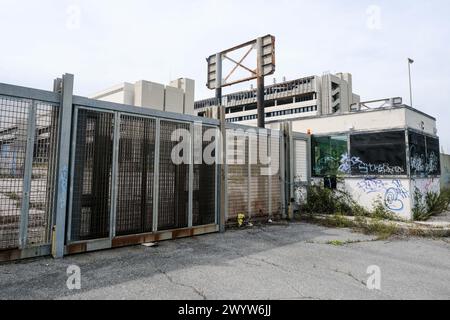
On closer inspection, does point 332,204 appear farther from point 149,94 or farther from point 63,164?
point 149,94

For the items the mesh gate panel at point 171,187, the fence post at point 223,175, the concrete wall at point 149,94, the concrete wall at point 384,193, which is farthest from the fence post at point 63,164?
the concrete wall at point 149,94

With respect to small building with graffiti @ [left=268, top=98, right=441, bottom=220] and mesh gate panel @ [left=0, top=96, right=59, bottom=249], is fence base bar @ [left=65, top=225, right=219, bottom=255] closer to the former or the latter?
mesh gate panel @ [left=0, top=96, right=59, bottom=249]

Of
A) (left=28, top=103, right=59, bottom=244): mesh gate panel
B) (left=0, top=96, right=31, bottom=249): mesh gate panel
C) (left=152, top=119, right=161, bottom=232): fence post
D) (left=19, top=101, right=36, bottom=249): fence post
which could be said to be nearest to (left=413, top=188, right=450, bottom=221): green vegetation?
(left=152, top=119, right=161, bottom=232): fence post

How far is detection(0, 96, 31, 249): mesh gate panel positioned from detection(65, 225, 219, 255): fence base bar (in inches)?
35.4

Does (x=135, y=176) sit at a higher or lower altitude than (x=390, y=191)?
higher

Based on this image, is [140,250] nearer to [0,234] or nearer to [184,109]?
[0,234]

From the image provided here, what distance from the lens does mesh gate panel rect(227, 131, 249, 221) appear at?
8039 millimetres

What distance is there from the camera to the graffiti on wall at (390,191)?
8766mm

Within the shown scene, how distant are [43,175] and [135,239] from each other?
2.03m

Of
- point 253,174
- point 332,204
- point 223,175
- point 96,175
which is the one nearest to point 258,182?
point 253,174

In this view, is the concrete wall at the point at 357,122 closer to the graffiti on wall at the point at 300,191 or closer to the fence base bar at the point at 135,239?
the graffiti on wall at the point at 300,191

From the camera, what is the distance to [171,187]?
651cm

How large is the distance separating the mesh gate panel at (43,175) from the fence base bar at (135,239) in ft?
1.63
